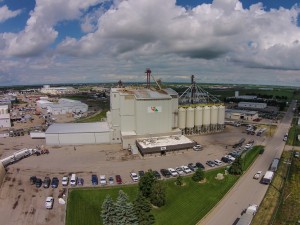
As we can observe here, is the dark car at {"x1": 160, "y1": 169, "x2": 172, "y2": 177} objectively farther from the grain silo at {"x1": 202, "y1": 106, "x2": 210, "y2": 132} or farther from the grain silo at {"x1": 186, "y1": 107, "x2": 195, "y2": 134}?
the grain silo at {"x1": 202, "y1": 106, "x2": 210, "y2": 132}

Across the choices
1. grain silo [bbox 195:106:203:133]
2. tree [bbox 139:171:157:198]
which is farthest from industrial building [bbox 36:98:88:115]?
tree [bbox 139:171:157:198]

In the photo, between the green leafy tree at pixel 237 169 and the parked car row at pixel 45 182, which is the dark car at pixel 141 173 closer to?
the parked car row at pixel 45 182

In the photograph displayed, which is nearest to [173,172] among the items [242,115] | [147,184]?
[147,184]

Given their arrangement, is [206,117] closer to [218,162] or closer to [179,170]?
[218,162]

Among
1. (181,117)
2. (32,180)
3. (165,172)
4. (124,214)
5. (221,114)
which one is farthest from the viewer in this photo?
(221,114)

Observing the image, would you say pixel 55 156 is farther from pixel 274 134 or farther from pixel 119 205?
pixel 274 134

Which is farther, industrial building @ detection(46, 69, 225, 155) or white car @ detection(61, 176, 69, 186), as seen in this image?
industrial building @ detection(46, 69, 225, 155)
